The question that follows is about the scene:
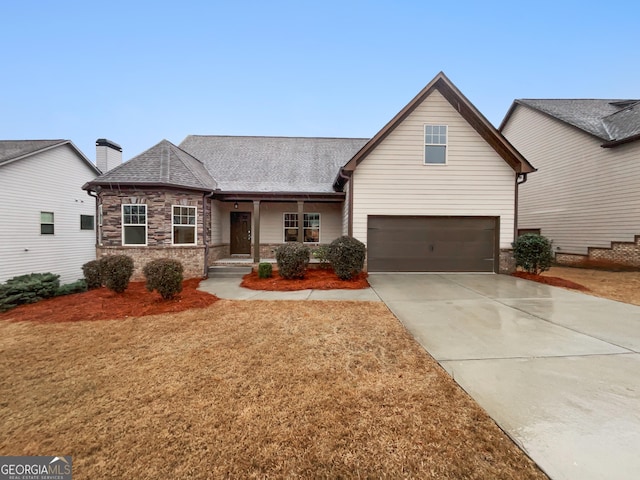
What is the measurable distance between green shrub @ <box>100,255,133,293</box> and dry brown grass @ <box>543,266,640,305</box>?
1331 centimetres

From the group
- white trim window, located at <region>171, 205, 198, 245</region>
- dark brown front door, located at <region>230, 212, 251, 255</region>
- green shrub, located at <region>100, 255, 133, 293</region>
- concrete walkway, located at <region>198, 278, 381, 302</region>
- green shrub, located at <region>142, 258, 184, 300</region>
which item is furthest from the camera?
dark brown front door, located at <region>230, 212, 251, 255</region>

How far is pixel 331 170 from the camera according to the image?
45.0 feet

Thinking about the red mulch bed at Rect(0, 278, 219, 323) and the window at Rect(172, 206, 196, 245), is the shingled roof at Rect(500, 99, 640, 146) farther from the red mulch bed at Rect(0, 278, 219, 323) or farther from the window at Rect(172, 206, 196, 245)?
the window at Rect(172, 206, 196, 245)

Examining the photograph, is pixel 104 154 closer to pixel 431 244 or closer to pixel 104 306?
pixel 104 306

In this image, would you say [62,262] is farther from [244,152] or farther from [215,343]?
[215,343]

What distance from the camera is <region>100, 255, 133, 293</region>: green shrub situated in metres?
7.18

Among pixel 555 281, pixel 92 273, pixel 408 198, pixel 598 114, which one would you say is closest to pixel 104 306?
pixel 92 273

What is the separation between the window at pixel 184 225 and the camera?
9.98 m

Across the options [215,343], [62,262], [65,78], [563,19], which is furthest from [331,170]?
[65,78]

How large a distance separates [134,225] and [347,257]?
8123 millimetres

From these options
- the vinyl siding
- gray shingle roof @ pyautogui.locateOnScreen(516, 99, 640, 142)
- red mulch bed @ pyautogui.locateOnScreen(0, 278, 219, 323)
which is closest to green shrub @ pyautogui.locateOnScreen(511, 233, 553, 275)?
gray shingle roof @ pyautogui.locateOnScreen(516, 99, 640, 142)

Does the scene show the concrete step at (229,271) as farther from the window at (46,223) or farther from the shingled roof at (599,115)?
the shingled roof at (599,115)

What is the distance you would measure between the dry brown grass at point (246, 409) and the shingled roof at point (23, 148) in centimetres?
1132

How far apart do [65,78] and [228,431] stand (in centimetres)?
2926
